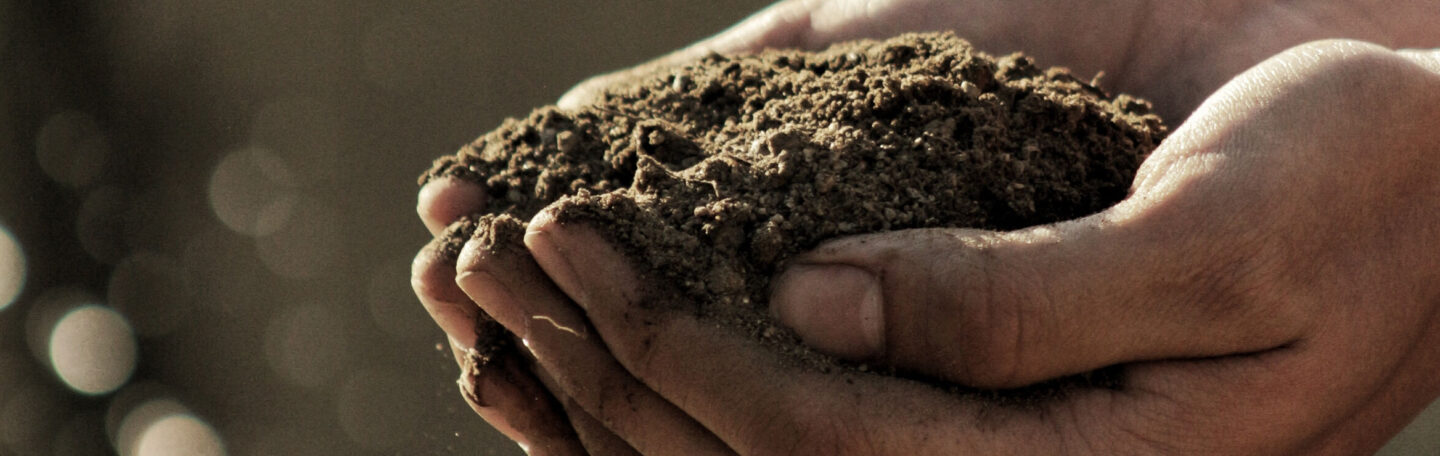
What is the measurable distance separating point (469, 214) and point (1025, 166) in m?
0.81

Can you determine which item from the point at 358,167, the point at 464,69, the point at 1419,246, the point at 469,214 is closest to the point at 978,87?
the point at 1419,246

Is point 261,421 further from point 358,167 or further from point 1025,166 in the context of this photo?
point 1025,166

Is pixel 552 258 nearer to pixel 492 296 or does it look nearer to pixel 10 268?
pixel 492 296

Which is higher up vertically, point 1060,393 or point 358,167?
point 1060,393

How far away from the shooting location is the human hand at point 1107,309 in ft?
3.74

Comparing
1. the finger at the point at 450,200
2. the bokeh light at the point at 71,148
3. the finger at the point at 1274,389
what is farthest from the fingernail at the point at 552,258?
the bokeh light at the point at 71,148

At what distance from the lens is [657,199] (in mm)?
1266

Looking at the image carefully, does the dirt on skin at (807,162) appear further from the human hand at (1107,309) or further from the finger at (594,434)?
the finger at (594,434)

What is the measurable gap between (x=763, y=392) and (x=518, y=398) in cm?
38

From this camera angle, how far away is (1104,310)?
1154 mm

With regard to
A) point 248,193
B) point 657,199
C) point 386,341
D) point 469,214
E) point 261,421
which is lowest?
point 261,421

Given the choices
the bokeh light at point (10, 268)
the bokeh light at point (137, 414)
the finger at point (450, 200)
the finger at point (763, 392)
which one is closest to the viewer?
the finger at point (763, 392)

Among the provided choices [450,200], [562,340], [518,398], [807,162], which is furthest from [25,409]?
[807,162]

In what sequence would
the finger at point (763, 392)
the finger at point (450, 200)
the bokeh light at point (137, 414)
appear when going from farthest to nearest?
1. the bokeh light at point (137, 414)
2. the finger at point (450, 200)
3. the finger at point (763, 392)
